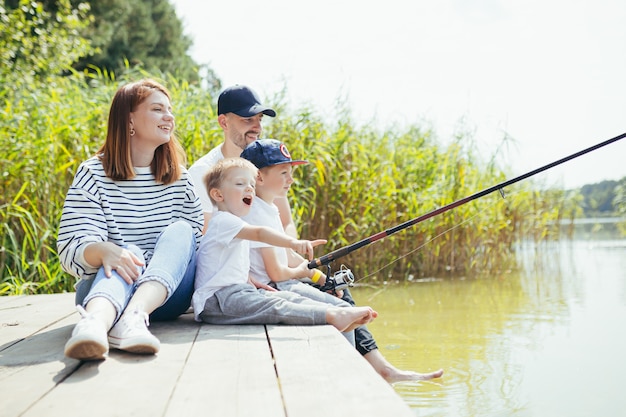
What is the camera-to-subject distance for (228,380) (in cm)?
163

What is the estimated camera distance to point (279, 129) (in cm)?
554

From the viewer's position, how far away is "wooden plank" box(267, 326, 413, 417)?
1390mm

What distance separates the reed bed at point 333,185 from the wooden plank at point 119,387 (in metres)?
2.42

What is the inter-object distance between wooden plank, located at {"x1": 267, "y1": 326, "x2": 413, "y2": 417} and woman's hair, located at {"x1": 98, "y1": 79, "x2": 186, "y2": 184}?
815 mm

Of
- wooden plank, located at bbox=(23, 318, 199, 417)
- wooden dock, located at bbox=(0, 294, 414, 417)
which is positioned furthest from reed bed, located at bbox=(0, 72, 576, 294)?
wooden plank, located at bbox=(23, 318, 199, 417)

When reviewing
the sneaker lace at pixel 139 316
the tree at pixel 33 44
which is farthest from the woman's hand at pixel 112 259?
the tree at pixel 33 44

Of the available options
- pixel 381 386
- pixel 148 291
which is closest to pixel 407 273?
pixel 148 291

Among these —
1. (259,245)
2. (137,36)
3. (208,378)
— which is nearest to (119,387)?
(208,378)

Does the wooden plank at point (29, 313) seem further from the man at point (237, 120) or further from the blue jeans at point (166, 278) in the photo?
the man at point (237, 120)

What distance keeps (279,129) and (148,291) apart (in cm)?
352

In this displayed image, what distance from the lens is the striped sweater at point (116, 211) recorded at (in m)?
2.29

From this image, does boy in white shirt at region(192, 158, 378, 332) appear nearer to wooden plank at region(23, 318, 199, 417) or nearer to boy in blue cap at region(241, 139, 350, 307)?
boy in blue cap at region(241, 139, 350, 307)

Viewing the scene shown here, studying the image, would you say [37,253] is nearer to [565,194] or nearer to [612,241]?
[565,194]

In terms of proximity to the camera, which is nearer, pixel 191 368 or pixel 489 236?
pixel 191 368
